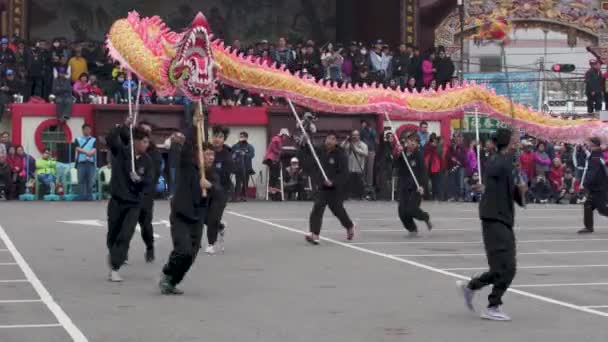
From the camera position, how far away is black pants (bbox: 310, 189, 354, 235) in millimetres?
19844

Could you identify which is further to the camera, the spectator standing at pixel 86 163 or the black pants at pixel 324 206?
the spectator standing at pixel 86 163

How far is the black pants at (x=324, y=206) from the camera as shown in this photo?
19.8m

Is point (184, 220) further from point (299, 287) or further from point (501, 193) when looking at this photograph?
point (501, 193)

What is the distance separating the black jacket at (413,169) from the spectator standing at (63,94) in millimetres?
11549

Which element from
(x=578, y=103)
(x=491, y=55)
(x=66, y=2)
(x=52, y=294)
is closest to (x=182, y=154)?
(x=52, y=294)

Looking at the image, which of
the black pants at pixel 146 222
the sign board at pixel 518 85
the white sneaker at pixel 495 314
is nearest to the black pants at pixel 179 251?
the white sneaker at pixel 495 314

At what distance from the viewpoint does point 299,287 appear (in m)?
14.8

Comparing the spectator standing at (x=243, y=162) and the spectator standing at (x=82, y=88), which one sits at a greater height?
the spectator standing at (x=82, y=88)

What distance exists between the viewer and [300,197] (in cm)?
3172

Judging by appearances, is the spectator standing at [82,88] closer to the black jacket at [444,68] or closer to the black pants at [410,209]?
the black jacket at [444,68]

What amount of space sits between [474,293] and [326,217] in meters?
13.0

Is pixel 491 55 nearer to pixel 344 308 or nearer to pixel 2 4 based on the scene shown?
pixel 2 4

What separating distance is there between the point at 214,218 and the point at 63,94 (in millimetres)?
13854

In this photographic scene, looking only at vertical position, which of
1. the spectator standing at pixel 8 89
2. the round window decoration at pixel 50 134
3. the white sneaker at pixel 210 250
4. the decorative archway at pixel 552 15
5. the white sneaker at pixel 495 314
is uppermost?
the decorative archway at pixel 552 15
